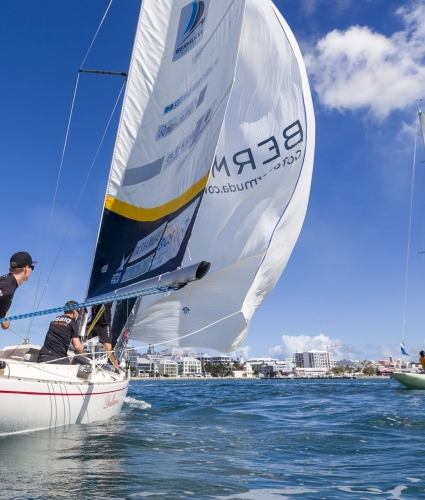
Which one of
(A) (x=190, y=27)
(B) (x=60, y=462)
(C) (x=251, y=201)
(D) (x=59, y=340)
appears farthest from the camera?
(A) (x=190, y=27)

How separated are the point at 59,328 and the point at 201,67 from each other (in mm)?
6110

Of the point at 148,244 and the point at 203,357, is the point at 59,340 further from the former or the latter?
the point at 203,357

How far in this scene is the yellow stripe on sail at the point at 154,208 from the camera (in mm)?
8007

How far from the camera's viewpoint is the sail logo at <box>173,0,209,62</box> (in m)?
10.4

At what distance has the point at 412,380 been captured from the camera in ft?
62.6

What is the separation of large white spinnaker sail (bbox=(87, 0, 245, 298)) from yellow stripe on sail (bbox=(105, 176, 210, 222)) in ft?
0.08

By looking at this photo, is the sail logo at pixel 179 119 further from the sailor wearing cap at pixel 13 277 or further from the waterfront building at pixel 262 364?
the waterfront building at pixel 262 364

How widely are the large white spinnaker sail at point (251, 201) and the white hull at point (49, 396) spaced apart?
174 cm

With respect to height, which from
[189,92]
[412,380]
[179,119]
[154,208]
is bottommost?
[412,380]

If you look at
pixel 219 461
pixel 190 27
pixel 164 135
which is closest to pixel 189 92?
pixel 164 135

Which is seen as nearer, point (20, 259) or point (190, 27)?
point (20, 259)

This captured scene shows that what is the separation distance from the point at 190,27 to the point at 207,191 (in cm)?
435

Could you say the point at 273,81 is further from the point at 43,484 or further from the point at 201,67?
the point at 43,484

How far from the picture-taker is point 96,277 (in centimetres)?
919
